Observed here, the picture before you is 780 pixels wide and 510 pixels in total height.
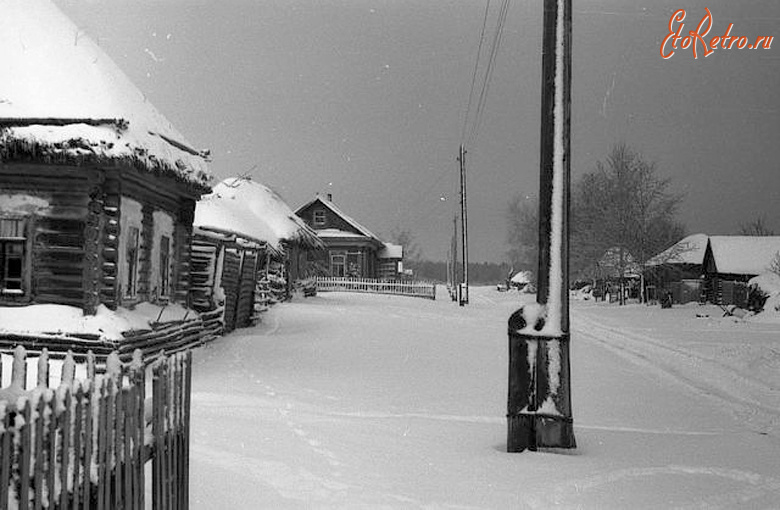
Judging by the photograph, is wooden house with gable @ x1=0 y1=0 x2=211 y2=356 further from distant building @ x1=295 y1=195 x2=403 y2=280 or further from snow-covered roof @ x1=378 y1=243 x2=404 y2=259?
snow-covered roof @ x1=378 y1=243 x2=404 y2=259

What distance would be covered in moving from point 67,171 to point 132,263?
2313mm

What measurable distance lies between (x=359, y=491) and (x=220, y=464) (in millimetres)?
1451

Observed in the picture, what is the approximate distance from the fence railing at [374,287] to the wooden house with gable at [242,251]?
33.5ft

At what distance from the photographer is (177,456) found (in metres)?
4.82

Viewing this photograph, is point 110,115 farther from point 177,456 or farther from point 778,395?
point 778,395

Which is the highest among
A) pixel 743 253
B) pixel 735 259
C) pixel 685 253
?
pixel 685 253

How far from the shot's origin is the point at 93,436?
3.62m

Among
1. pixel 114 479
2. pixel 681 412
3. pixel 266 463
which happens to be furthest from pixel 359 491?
pixel 681 412

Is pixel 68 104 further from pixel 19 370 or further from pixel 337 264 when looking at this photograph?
pixel 337 264

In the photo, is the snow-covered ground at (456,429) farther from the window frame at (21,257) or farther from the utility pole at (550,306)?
the window frame at (21,257)

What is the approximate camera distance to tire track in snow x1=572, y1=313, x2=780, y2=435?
10.4 m

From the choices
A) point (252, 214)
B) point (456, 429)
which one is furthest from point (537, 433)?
point (252, 214)

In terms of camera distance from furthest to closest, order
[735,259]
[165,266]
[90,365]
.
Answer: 1. [735,259]
2. [165,266]
3. [90,365]

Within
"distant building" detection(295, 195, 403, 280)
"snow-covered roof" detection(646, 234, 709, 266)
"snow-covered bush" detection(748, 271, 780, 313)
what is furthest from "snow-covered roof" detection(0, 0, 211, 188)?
"snow-covered roof" detection(646, 234, 709, 266)
